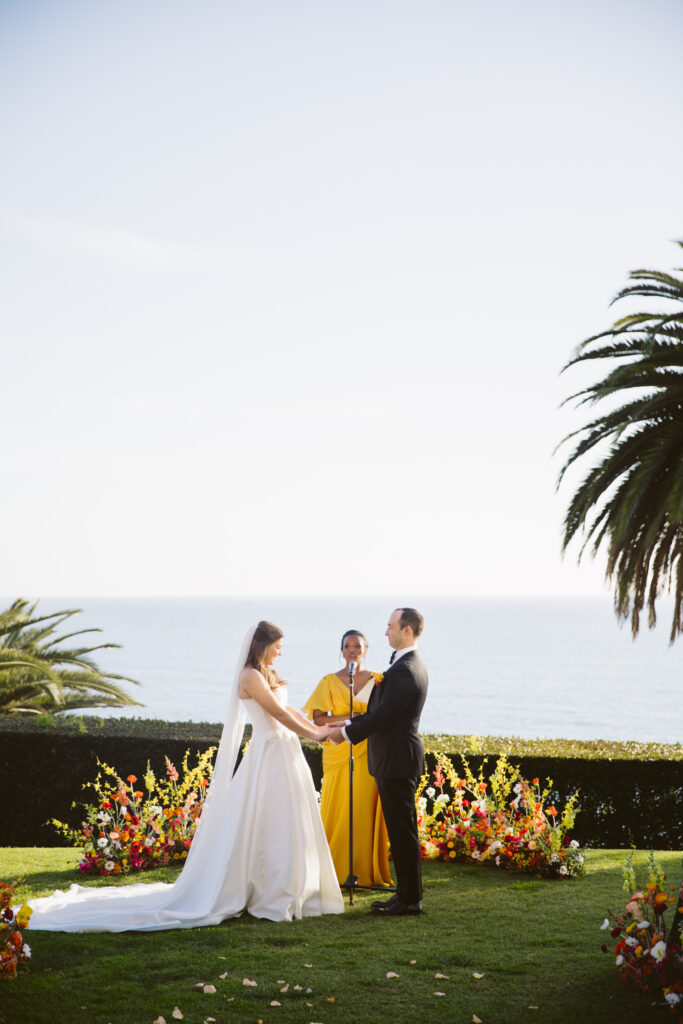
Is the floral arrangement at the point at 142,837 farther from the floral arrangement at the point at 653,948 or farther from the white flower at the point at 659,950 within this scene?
the white flower at the point at 659,950

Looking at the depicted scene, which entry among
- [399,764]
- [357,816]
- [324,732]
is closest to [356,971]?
[399,764]

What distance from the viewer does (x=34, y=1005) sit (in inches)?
189

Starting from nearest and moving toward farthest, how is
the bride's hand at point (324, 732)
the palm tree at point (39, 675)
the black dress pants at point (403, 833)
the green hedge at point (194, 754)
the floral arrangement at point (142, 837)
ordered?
1. the black dress pants at point (403, 833)
2. the bride's hand at point (324, 732)
3. the floral arrangement at point (142, 837)
4. the green hedge at point (194, 754)
5. the palm tree at point (39, 675)

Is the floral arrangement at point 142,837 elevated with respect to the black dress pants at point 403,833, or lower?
lower

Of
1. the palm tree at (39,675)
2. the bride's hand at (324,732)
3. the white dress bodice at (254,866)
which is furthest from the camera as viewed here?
the palm tree at (39,675)

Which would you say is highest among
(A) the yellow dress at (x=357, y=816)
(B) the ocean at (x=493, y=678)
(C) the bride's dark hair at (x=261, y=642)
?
(C) the bride's dark hair at (x=261, y=642)

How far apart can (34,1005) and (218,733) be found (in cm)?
655

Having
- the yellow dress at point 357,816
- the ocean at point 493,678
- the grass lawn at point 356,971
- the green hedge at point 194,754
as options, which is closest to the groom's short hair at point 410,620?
the yellow dress at point 357,816

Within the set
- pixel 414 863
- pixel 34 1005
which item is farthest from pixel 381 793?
pixel 34 1005

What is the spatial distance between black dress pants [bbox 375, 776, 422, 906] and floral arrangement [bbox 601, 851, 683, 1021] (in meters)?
1.89

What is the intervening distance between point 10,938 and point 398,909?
280 centimetres

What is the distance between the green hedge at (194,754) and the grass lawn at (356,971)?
2714mm

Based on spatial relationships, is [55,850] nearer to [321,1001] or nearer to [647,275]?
[321,1001]

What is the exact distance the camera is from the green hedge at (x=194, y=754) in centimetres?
979
